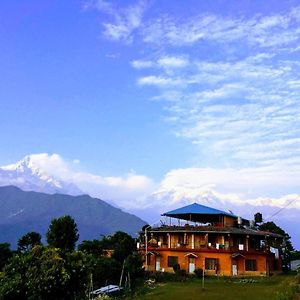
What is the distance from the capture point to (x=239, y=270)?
59.4m

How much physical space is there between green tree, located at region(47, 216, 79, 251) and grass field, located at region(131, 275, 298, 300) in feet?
42.2

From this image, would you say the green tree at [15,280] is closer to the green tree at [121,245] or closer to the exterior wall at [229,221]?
the green tree at [121,245]

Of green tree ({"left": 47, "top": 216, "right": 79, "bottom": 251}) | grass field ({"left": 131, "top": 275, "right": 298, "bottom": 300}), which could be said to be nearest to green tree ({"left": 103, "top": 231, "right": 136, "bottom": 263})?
green tree ({"left": 47, "top": 216, "right": 79, "bottom": 251})

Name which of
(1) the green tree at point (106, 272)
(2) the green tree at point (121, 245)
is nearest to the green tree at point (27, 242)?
(2) the green tree at point (121, 245)

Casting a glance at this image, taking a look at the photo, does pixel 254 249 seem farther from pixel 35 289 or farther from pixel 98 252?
pixel 35 289

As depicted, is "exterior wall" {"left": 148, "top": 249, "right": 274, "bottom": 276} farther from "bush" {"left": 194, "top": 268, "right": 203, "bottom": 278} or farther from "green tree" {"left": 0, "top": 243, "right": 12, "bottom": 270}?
"green tree" {"left": 0, "top": 243, "right": 12, "bottom": 270}

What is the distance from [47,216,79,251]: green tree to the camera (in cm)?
5425

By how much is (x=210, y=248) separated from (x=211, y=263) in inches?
78.0

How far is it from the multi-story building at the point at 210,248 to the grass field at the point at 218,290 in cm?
684

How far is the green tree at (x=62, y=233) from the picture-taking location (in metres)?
54.2

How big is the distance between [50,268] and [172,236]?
135 feet

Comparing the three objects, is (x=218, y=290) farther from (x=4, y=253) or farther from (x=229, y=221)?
(x=229, y=221)

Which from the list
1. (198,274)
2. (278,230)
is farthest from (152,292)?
(278,230)

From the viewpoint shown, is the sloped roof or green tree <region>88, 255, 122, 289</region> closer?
green tree <region>88, 255, 122, 289</region>
